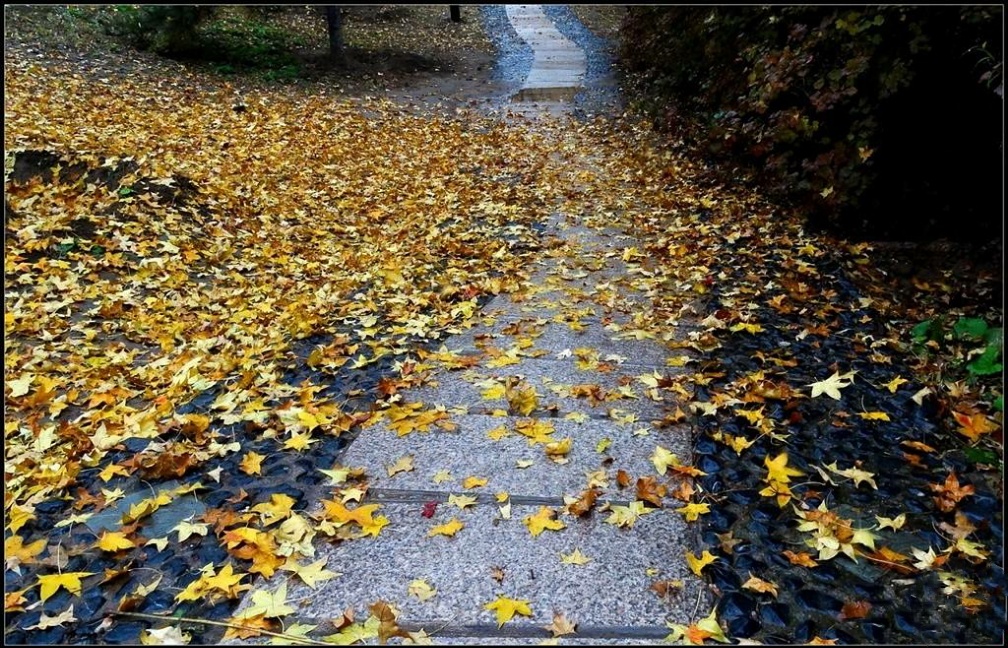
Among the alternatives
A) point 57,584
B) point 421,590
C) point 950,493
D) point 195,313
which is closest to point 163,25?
point 195,313

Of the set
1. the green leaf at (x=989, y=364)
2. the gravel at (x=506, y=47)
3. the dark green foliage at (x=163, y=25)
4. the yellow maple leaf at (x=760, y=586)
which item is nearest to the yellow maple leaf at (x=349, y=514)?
the yellow maple leaf at (x=760, y=586)

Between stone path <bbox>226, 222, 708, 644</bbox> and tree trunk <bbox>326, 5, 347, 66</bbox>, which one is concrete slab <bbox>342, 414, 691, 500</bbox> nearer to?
stone path <bbox>226, 222, 708, 644</bbox>

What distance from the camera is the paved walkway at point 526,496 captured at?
88.2 inches

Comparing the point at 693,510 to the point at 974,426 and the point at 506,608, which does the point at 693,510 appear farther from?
the point at 974,426

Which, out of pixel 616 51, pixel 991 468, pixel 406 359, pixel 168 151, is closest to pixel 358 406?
pixel 406 359

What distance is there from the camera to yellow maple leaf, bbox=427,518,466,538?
8.49 ft

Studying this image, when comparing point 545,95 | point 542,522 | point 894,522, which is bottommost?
point 542,522

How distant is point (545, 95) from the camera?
13.5 meters

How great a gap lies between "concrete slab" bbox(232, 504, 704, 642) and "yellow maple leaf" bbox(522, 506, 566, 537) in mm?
19

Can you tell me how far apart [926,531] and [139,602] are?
280 cm

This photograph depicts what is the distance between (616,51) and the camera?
55.7ft

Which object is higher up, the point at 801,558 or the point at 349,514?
the point at 801,558

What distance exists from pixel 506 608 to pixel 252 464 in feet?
4.73

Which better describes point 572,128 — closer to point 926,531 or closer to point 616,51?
point 616,51
